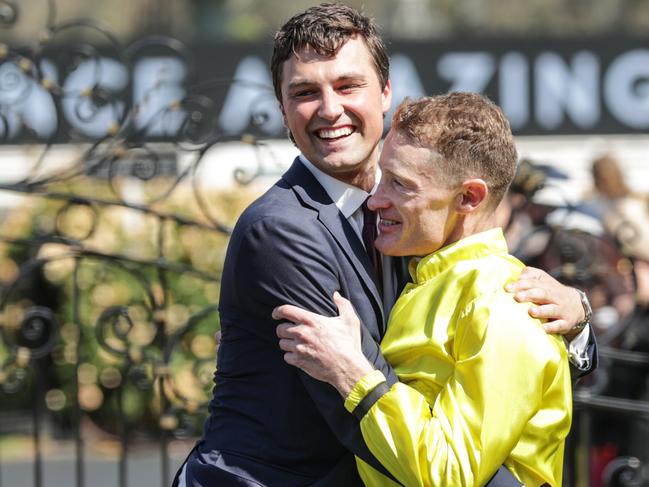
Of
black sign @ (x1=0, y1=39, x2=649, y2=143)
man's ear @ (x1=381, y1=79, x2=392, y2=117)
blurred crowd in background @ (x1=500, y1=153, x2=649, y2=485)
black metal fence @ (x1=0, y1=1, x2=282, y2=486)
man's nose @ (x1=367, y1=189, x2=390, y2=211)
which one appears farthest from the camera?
black sign @ (x1=0, y1=39, x2=649, y2=143)

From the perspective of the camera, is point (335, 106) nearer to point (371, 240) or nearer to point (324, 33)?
point (324, 33)

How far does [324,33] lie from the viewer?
2537 mm

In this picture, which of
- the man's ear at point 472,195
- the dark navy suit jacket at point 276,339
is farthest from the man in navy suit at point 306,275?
the man's ear at point 472,195

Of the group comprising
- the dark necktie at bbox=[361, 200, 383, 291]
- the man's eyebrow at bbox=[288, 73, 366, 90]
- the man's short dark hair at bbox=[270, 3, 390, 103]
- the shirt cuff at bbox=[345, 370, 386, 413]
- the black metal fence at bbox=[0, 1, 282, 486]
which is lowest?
the black metal fence at bbox=[0, 1, 282, 486]

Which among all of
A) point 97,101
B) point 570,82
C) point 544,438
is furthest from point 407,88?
point 544,438

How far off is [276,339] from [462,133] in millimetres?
572

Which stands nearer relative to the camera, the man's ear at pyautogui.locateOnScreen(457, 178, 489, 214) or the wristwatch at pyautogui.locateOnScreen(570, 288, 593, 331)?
the man's ear at pyautogui.locateOnScreen(457, 178, 489, 214)

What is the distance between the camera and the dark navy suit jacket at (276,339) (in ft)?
7.75

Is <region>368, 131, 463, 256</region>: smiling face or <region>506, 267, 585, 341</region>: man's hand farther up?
<region>368, 131, 463, 256</region>: smiling face

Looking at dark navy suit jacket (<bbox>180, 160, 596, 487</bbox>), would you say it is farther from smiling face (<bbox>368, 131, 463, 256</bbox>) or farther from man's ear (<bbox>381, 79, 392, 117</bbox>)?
man's ear (<bbox>381, 79, 392, 117</bbox>)

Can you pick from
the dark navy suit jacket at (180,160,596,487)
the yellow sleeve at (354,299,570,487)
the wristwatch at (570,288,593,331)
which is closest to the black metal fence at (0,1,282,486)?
the dark navy suit jacket at (180,160,596,487)

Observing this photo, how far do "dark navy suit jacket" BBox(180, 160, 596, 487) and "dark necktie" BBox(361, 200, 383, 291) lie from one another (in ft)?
0.21

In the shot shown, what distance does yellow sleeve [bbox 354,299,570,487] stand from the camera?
218 centimetres

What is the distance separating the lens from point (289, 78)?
2.59 metres
